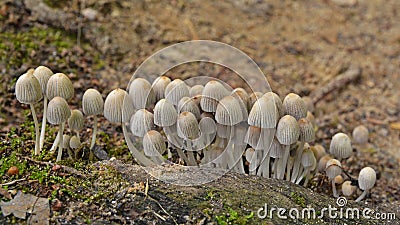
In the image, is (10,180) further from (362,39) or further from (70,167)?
(362,39)

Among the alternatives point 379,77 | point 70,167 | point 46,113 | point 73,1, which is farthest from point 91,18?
point 379,77

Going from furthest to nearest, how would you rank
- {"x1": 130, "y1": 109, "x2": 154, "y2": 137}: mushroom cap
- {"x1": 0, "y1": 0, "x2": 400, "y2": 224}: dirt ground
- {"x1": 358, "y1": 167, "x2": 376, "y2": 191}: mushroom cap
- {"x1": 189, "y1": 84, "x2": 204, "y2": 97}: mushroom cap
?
{"x1": 358, "y1": 167, "x2": 376, "y2": 191}: mushroom cap → {"x1": 189, "y1": 84, "x2": 204, "y2": 97}: mushroom cap → {"x1": 130, "y1": 109, "x2": 154, "y2": 137}: mushroom cap → {"x1": 0, "y1": 0, "x2": 400, "y2": 224}: dirt ground

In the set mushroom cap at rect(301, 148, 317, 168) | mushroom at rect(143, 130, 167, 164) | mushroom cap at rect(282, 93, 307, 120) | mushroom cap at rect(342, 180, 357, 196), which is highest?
mushroom cap at rect(282, 93, 307, 120)

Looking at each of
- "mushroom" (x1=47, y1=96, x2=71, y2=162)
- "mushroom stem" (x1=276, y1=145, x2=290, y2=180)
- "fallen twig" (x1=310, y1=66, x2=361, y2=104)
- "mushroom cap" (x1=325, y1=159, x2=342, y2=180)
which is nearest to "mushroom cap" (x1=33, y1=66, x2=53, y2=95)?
"mushroom" (x1=47, y1=96, x2=71, y2=162)

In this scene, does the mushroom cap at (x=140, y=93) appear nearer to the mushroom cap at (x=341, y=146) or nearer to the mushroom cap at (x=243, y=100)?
the mushroom cap at (x=243, y=100)

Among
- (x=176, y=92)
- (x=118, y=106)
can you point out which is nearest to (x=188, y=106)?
(x=176, y=92)

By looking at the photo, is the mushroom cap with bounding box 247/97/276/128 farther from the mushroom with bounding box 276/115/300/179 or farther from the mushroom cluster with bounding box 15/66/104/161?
the mushroom cluster with bounding box 15/66/104/161

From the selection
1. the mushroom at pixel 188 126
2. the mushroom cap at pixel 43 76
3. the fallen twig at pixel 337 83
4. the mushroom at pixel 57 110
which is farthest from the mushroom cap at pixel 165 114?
the fallen twig at pixel 337 83

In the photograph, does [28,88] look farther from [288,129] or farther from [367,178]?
[367,178]
